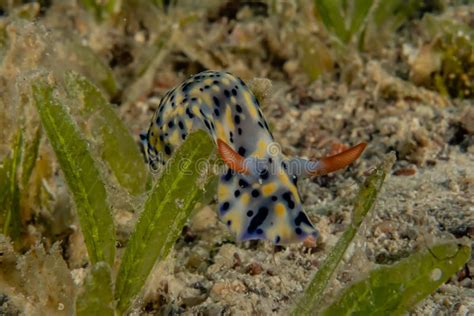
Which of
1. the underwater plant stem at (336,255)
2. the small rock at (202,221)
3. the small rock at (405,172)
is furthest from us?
the small rock at (405,172)

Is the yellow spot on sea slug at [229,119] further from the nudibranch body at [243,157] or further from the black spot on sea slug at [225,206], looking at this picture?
the black spot on sea slug at [225,206]

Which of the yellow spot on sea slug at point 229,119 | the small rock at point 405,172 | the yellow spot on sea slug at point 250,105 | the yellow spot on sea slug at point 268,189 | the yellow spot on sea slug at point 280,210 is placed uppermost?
the yellow spot on sea slug at point 250,105

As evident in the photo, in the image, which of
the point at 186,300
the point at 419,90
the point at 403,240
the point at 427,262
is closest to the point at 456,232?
the point at 403,240

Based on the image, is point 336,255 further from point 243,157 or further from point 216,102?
point 216,102

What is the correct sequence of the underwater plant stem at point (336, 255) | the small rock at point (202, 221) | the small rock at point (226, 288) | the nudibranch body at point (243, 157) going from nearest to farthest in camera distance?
the underwater plant stem at point (336, 255) < the nudibranch body at point (243, 157) < the small rock at point (226, 288) < the small rock at point (202, 221)

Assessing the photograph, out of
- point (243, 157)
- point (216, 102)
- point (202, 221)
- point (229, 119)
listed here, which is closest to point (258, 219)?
point (243, 157)

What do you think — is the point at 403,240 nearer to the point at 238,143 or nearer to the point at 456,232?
the point at 456,232

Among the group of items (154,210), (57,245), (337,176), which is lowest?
Answer: (337,176)

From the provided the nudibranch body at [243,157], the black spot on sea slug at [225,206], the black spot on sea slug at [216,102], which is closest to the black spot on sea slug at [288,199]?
the nudibranch body at [243,157]

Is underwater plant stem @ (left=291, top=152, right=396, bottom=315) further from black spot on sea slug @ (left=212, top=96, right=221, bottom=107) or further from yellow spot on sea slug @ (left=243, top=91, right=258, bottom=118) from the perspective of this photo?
black spot on sea slug @ (left=212, top=96, right=221, bottom=107)
